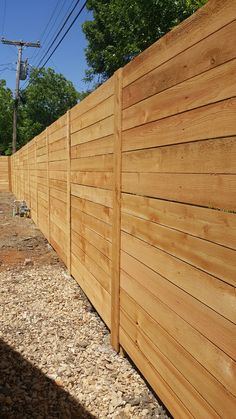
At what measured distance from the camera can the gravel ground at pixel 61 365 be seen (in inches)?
92.2

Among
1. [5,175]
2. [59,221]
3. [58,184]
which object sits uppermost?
[58,184]

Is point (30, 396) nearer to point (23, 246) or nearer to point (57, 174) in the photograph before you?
point (57, 174)

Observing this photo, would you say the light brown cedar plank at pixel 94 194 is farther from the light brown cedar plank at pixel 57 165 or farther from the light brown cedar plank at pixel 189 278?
the light brown cedar plank at pixel 57 165

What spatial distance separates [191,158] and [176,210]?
12.2 inches

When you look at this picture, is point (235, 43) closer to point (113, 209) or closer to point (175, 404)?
point (113, 209)

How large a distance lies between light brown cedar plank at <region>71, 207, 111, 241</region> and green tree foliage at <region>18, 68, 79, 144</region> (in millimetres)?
33334

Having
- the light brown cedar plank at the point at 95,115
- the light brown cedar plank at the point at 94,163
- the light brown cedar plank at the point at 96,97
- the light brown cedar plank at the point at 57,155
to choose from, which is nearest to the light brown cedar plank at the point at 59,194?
the light brown cedar plank at the point at 57,155

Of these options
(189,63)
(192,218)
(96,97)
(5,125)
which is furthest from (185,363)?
(5,125)

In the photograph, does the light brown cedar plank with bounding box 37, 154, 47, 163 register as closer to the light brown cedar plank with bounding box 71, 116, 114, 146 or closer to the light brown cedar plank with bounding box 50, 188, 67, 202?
the light brown cedar plank with bounding box 50, 188, 67, 202

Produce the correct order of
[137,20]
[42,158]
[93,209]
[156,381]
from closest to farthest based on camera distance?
[156,381]
[93,209]
[42,158]
[137,20]

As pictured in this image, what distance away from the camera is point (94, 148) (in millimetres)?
3424

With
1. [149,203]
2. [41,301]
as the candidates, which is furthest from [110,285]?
[41,301]

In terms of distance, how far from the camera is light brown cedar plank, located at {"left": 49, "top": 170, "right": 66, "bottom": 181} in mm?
5146

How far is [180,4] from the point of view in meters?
13.5
